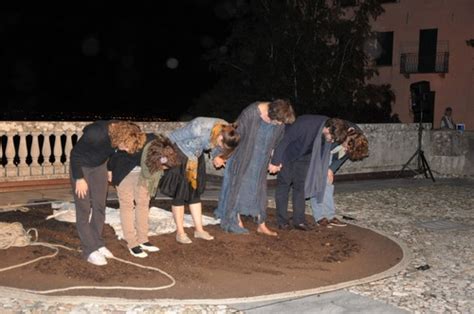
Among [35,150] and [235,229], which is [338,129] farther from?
[35,150]

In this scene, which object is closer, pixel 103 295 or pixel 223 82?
pixel 103 295

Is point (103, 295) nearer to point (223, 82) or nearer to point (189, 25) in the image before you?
point (223, 82)

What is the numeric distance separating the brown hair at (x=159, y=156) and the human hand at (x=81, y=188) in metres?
0.56

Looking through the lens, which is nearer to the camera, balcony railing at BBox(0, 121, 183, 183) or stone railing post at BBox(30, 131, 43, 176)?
balcony railing at BBox(0, 121, 183, 183)

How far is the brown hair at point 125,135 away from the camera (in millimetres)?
5019

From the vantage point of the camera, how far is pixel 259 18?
71.6 ft

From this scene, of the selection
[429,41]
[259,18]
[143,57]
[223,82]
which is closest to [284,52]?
[259,18]

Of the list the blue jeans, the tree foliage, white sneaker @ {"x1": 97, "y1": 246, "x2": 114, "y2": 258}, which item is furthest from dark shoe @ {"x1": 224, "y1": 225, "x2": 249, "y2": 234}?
the tree foliage

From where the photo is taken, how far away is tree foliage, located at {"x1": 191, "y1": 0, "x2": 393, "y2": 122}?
21.1m

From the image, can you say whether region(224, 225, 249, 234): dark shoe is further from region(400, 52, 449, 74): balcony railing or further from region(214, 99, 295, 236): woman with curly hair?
region(400, 52, 449, 74): balcony railing

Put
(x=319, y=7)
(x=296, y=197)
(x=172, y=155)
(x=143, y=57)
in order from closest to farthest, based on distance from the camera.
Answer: (x=172, y=155)
(x=296, y=197)
(x=319, y=7)
(x=143, y=57)

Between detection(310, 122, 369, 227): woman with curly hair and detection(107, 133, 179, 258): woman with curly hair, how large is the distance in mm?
2085

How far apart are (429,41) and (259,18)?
11.7m

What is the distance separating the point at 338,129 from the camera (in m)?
6.73
